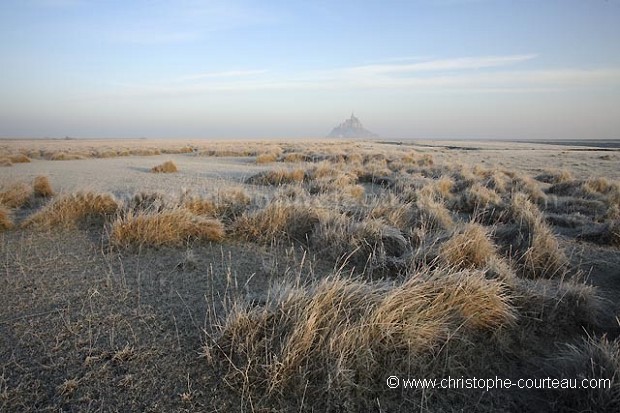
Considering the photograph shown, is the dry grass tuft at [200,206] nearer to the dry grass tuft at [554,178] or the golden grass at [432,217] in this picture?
the golden grass at [432,217]

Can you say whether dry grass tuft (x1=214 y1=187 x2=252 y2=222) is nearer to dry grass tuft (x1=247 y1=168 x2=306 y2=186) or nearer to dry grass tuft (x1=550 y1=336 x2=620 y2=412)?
dry grass tuft (x1=550 y1=336 x2=620 y2=412)

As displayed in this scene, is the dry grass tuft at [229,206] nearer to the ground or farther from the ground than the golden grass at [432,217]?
farther from the ground

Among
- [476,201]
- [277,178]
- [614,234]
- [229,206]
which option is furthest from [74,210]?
[614,234]

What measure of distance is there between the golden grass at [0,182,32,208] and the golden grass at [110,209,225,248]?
3192 millimetres

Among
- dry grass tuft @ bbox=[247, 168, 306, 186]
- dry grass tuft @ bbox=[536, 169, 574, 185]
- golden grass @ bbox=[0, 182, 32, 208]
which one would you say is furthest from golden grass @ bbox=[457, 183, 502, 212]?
golden grass @ bbox=[0, 182, 32, 208]

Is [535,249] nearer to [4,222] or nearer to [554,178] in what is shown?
[4,222]

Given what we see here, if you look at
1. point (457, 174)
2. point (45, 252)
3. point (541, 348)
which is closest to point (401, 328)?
point (541, 348)

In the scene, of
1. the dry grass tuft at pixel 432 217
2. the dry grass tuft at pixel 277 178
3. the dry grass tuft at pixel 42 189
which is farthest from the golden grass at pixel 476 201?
the dry grass tuft at pixel 42 189

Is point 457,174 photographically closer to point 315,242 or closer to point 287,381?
point 315,242

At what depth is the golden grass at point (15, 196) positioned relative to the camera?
A: 671 cm

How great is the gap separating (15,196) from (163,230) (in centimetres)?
406

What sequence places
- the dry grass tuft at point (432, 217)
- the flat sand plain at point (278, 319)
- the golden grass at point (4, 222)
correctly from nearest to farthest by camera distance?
the flat sand plain at point (278, 319) < the golden grass at point (4, 222) < the dry grass tuft at point (432, 217)

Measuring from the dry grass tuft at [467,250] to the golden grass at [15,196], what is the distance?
262 inches

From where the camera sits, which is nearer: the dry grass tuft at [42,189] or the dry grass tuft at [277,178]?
the dry grass tuft at [42,189]
